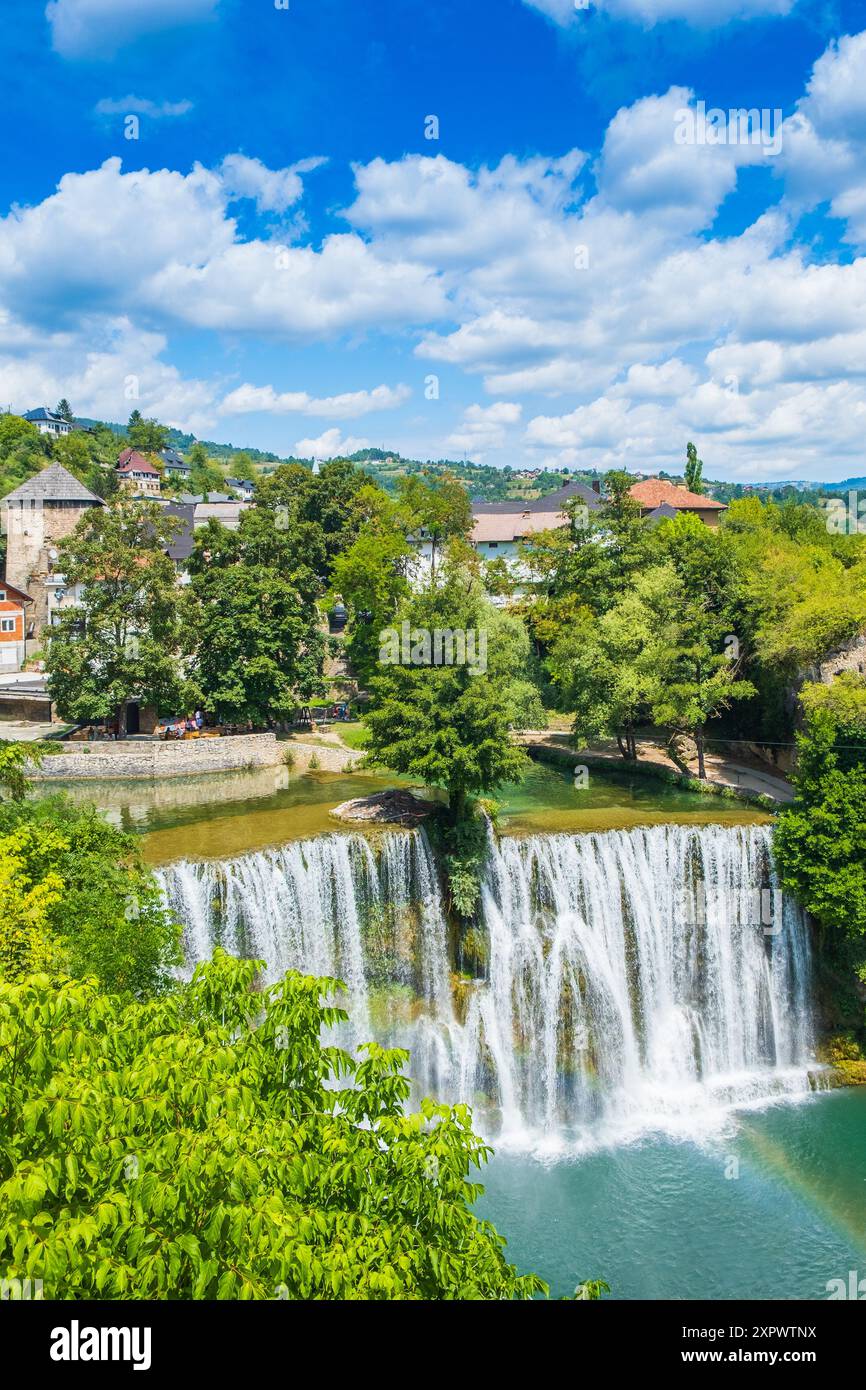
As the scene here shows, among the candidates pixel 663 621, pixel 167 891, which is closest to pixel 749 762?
pixel 663 621

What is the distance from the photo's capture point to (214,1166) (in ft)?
21.7

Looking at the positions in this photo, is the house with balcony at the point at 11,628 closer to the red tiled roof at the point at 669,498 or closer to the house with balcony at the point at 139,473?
the red tiled roof at the point at 669,498

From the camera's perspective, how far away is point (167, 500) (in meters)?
121

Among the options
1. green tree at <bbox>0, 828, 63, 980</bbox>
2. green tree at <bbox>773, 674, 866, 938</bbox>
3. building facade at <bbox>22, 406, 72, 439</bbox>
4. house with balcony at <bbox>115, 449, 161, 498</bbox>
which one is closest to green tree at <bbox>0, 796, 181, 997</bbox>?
green tree at <bbox>0, 828, 63, 980</bbox>

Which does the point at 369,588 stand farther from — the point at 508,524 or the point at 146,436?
the point at 146,436

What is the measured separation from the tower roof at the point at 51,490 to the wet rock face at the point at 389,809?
46.3 meters

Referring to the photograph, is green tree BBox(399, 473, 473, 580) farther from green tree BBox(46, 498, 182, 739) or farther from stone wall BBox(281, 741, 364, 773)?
green tree BBox(46, 498, 182, 739)

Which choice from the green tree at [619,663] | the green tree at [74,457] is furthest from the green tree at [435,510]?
the green tree at [74,457]

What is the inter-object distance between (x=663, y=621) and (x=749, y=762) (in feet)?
24.9

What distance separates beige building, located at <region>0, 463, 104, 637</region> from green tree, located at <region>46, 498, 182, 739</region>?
91.8ft

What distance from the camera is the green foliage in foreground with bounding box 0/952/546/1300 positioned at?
6457mm

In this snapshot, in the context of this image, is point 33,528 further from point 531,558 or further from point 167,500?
point 167,500

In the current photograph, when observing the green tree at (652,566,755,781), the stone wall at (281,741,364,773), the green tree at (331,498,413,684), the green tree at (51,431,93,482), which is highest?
the green tree at (51,431,93,482)

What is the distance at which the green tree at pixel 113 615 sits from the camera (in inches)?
1547
